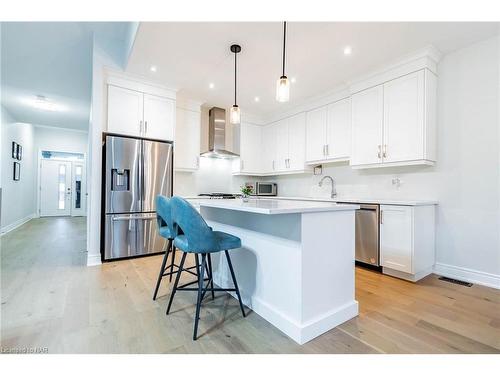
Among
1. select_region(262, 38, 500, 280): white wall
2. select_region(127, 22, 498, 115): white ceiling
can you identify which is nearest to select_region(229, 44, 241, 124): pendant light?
select_region(127, 22, 498, 115): white ceiling

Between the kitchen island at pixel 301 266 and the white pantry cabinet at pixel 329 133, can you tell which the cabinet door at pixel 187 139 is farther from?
the kitchen island at pixel 301 266

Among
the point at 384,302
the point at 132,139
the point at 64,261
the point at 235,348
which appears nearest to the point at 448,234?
the point at 384,302

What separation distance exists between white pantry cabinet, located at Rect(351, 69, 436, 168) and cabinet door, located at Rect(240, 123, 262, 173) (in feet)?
7.14

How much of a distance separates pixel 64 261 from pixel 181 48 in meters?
3.19

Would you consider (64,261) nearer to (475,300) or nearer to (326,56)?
(326,56)

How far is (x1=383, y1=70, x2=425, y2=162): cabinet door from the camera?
2.81 m

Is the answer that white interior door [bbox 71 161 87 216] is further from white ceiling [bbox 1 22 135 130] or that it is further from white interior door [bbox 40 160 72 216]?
white ceiling [bbox 1 22 135 130]

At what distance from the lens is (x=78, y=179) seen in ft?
28.0

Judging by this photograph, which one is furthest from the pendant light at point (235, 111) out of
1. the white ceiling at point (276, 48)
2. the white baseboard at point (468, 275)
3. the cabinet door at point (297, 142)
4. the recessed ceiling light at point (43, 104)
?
the recessed ceiling light at point (43, 104)

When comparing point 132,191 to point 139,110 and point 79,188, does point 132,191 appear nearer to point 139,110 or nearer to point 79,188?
point 139,110

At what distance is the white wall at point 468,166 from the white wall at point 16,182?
7.68 m

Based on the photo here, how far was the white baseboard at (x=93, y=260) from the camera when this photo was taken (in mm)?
3188

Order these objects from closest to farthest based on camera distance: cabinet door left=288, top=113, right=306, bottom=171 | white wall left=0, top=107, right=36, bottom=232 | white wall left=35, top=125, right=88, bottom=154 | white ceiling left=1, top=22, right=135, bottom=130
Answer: white ceiling left=1, top=22, right=135, bottom=130, cabinet door left=288, top=113, right=306, bottom=171, white wall left=0, top=107, right=36, bottom=232, white wall left=35, top=125, right=88, bottom=154

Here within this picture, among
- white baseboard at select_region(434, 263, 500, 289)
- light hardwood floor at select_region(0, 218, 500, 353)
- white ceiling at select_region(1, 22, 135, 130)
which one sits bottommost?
light hardwood floor at select_region(0, 218, 500, 353)
